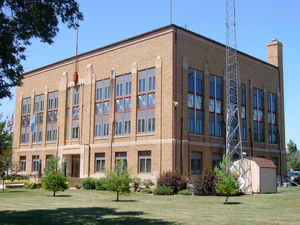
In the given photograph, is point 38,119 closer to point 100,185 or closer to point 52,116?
point 52,116

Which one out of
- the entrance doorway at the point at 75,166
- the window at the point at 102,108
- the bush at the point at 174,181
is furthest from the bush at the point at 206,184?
the entrance doorway at the point at 75,166

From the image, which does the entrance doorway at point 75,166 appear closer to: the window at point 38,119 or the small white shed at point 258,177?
the window at point 38,119

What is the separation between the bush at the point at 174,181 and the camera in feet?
123

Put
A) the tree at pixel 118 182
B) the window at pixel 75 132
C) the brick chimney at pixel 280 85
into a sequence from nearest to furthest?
the tree at pixel 118 182 < the window at pixel 75 132 < the brick chimney at pixel 280 85

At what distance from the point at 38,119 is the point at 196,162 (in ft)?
94.0

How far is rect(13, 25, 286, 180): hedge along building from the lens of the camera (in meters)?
41.6

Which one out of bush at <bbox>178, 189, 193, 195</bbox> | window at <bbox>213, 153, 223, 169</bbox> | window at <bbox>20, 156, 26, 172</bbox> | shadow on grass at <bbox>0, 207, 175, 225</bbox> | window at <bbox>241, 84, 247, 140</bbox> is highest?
window at <bbox>241, 84, 247, 140</bbox>

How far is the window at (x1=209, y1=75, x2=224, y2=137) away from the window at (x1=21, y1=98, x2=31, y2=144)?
31.6 metres

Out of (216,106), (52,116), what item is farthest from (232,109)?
(52,116)

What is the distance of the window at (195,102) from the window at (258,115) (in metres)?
12.3

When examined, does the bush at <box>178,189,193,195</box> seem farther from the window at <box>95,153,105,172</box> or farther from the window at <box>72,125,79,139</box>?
the window at <box>72,125,79,139</box>

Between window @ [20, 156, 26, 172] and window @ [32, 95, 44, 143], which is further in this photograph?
window @ [20, 156, 26, 172]

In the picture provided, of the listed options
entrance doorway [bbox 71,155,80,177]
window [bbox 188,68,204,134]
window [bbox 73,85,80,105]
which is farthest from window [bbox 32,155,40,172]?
window [bbox 188,68,204,134]

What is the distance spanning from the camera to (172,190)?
3669 cm
